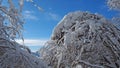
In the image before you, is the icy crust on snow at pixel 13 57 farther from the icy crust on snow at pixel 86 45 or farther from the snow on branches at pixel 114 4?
the snow on branches at pixel 114 4

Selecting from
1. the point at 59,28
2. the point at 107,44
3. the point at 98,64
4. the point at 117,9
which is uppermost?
the point at 117,9

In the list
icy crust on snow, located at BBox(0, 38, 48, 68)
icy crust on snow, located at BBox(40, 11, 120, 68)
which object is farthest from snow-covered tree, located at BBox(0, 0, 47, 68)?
icy crust on snow, located at BBox(40, 11, 120, 68)

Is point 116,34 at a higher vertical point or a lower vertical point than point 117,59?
higher

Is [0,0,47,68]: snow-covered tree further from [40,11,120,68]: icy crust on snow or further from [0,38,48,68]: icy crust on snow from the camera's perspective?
[40,11,120,68]: icy crust on snow

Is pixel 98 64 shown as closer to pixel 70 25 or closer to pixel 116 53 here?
pixel 116 53

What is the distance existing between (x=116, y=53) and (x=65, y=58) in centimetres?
165

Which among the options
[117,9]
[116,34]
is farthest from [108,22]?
[117,9]

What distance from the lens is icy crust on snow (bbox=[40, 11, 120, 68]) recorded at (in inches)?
337

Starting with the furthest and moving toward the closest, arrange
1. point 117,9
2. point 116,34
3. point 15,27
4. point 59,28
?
point 117,9 < point 59,28 < point 116,34 < point 15,27

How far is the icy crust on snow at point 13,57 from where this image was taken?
12.9 ft

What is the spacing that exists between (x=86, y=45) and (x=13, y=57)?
4.95m

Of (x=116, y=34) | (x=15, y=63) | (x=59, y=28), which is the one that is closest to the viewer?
(x=15, y=63)

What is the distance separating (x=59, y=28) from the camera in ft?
32.9

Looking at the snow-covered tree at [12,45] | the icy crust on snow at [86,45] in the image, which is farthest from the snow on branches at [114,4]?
the snow-covered tree at [12,45]
